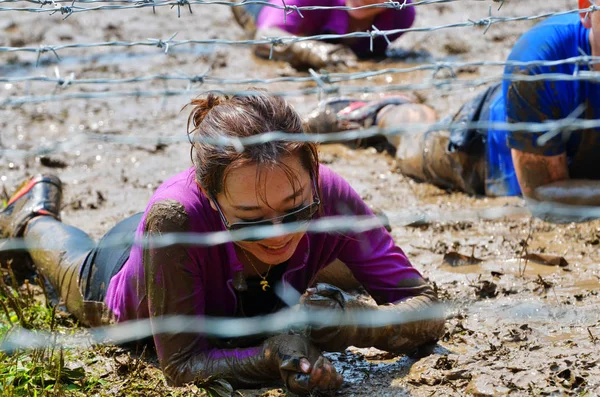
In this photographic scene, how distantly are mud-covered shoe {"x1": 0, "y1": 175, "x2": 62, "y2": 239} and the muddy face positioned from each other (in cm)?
160

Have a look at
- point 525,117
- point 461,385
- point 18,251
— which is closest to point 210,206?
point 461,385

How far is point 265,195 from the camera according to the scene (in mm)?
2486

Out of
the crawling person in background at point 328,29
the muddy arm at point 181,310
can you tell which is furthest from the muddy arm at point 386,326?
the crawling person in background at point 328,29

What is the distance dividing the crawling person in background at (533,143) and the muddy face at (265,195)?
113 cm

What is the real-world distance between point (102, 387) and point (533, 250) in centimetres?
185

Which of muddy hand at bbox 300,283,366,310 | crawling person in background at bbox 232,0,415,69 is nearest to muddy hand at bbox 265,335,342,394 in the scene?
muddy hand at bbox 300,283,366,310

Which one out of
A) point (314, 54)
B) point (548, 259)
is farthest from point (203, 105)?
point (314, 54)

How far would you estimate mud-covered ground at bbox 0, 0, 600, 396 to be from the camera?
9.18 ft

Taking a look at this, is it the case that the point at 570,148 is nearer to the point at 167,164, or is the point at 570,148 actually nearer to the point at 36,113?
the point at 167,164

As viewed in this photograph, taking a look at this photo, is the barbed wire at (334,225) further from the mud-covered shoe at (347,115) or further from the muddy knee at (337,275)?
the mud-covered shoe at (347,115)

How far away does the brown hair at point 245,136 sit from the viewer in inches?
98.0

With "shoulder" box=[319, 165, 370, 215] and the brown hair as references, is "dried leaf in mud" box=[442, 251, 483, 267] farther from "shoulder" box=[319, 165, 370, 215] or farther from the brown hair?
the brown hair

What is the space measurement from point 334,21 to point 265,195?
4431 millimetres

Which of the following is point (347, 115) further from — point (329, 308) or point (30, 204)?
point (329, 308)
